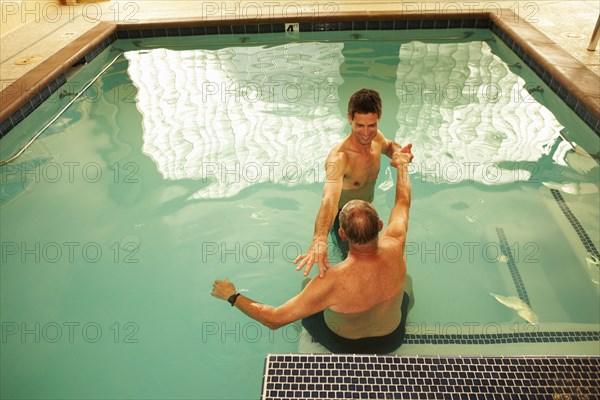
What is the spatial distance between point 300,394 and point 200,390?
1.30m

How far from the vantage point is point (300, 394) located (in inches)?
62.9

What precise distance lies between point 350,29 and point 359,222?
18.8 ft

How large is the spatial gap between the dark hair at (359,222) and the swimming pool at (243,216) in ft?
3.03

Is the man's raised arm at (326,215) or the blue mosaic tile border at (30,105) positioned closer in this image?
the man's raised arm at (326,215)

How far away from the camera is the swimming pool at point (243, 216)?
2.83 metres

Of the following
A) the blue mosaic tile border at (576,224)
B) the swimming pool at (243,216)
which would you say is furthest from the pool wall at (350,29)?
the blue mosaic tile border at (576,224)

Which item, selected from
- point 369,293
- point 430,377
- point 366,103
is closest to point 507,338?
point 369,293

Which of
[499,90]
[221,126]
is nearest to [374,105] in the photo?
[221,126]

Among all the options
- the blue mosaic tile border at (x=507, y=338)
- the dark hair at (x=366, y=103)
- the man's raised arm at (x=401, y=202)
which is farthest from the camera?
the blue mosaic tile border at (x=507, y=338)

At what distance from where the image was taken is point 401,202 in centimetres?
240

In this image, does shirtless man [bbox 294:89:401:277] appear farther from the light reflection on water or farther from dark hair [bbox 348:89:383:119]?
the light reflection on water

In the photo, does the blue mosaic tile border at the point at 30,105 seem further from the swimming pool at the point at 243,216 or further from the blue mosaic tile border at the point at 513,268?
the blue mosaic tile border at the point at 513,268

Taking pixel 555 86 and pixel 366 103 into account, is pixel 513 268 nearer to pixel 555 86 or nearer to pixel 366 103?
pixel 366 103

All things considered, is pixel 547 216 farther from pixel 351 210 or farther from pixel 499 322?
pixel 351 210
